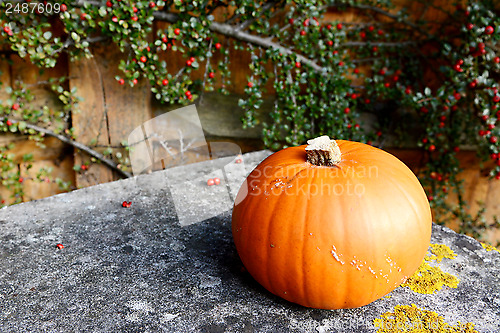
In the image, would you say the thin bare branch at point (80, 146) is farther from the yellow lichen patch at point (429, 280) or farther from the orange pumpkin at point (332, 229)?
the yellow lichen patch at point (429, 280)

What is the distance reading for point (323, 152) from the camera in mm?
1007

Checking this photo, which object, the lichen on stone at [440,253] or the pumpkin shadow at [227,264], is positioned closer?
the pumpkin shadow at [227,264]

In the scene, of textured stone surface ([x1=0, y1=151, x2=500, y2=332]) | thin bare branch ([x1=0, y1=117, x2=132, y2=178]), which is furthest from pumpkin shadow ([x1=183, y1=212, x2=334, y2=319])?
thin bare branch ([x1=0, y1=117, x2=132, y2=178])

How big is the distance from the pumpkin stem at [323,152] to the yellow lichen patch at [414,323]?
0.42m

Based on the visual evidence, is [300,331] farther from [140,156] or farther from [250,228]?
A: [140,156]

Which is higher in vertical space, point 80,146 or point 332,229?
point 80,146

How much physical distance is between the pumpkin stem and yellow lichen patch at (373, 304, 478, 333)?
1.36 feet

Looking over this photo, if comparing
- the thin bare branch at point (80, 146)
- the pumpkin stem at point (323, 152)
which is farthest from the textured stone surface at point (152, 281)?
the thin bare branch at point (80, 146)

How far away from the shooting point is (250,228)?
0.98 meters

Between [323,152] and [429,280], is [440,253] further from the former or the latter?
[323,152]

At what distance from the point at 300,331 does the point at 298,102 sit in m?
1.87

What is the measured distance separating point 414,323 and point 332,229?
1.08 feet

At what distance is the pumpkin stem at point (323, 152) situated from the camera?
3.26 ft

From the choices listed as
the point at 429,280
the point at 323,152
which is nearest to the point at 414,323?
the point at 429,280
